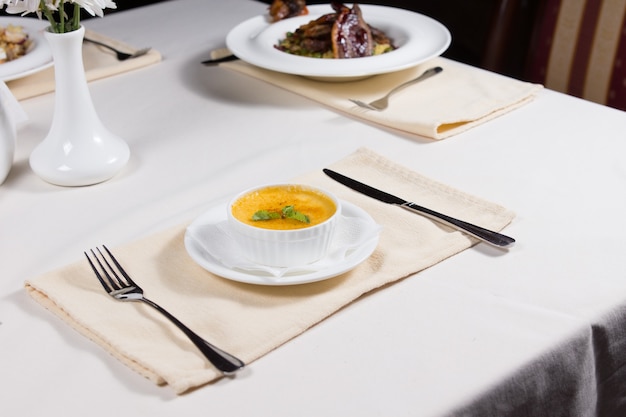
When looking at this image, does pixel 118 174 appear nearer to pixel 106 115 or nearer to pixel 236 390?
pixel 106 115

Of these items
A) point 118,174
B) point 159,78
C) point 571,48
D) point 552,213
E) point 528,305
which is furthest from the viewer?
point 571,48

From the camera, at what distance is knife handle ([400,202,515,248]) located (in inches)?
36.4

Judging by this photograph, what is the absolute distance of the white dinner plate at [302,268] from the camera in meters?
0.84

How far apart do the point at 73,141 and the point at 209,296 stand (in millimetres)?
428

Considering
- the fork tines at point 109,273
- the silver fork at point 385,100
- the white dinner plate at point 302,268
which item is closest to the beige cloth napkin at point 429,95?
the silver fork at point 385,100

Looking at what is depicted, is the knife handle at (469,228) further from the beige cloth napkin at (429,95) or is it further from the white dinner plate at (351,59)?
the white dinner plate at (351,59)

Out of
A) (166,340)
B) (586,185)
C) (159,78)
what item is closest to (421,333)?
(166,340)

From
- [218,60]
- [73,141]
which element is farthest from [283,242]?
[218,60]

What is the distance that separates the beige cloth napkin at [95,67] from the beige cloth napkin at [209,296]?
2.18 ft

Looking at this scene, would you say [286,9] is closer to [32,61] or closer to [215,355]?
[32,61]

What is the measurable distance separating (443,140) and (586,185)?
256 millimetres

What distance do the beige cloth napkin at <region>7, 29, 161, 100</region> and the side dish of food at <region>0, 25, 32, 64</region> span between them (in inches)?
1.9

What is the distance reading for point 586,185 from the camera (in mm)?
1073

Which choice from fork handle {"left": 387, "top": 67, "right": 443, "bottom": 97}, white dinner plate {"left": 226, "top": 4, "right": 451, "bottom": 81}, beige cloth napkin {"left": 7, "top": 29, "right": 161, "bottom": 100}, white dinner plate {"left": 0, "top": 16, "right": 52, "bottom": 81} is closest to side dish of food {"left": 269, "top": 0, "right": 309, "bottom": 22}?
white dinner plate {"left": 226, "top": 4, "right": 451, "bottom": 81}
